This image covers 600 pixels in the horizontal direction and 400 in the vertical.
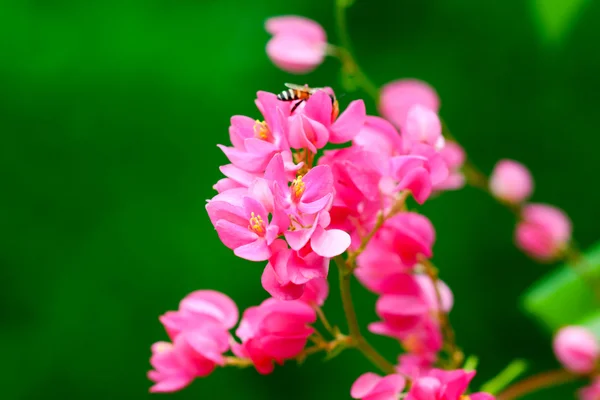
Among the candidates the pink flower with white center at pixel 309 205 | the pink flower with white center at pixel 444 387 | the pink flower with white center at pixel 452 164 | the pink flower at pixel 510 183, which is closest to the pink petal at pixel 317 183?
the pink flower with white center at pixel 309 205

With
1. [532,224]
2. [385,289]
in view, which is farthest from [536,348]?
[385,289]

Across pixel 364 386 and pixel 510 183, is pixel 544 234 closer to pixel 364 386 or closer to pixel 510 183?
pixel 510 183

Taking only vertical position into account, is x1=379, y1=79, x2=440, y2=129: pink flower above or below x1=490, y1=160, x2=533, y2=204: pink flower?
above

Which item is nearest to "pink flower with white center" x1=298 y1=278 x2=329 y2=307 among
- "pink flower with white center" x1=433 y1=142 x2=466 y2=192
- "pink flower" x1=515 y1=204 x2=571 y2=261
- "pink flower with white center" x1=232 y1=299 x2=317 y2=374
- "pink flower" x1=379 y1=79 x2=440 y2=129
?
"pink flower with white center" x1=232 y1=299 x2=317 y2=374

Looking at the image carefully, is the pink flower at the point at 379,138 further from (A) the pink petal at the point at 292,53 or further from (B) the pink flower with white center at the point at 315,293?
(A) the pink petal at the point at 292,53

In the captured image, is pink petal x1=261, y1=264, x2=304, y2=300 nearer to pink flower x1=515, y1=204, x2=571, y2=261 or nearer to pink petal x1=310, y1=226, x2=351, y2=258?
pink petal x1=310, y1=226, x2=351, y2=258

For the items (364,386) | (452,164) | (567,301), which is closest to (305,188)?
(364,386)
